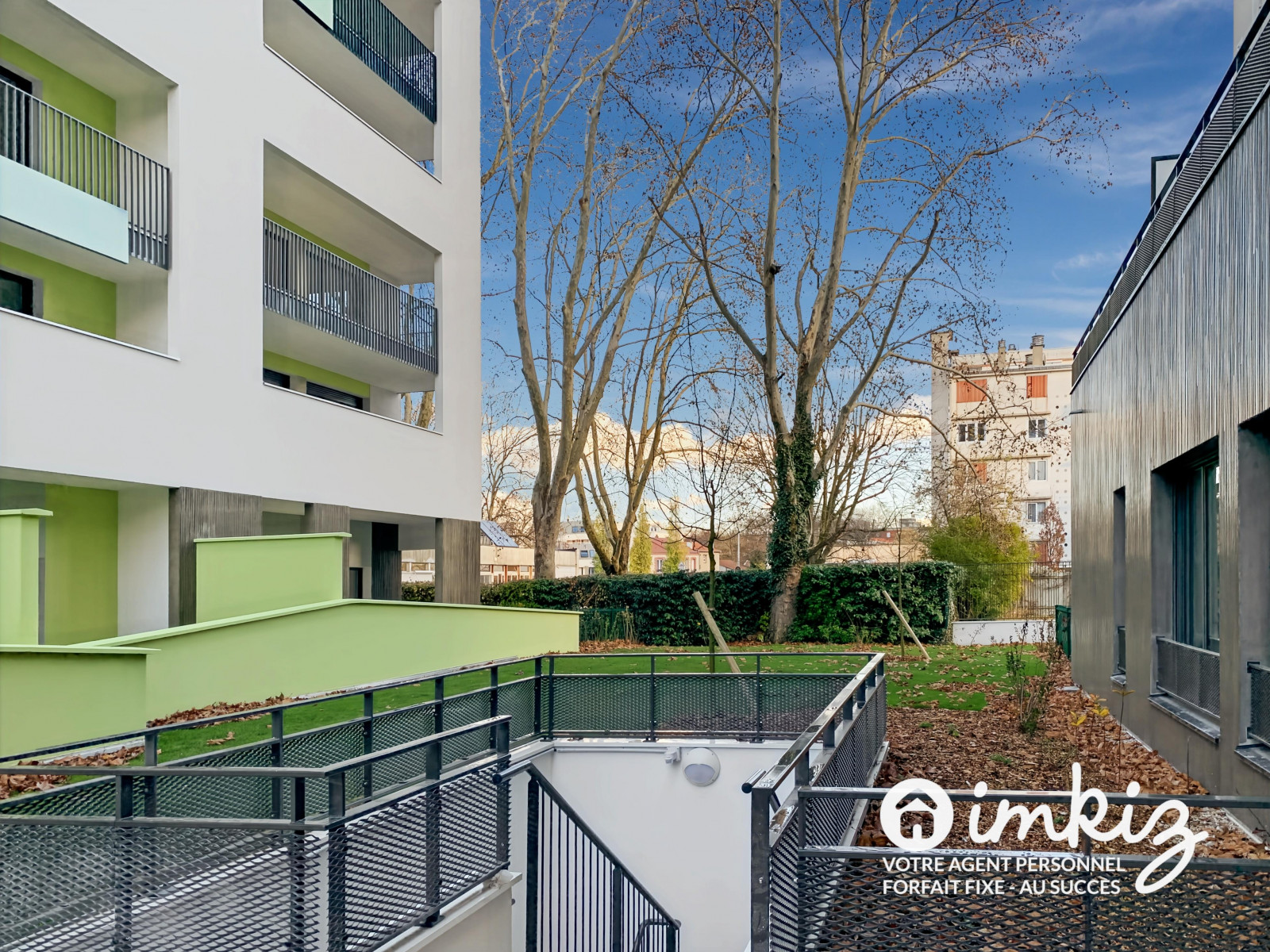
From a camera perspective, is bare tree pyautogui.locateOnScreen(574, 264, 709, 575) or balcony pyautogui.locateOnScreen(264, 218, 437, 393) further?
bare tree pyautogui.locateOnScreen(574, 264, 709, 575)

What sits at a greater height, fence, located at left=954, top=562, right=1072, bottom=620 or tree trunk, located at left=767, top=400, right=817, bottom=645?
tree trunk, located at left=767, top=400, right=817, bottom=645

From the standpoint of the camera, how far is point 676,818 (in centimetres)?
1317

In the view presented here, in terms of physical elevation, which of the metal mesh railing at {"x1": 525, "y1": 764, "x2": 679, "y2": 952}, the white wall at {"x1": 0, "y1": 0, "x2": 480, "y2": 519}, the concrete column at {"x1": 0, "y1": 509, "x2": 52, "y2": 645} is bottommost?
the metal mesh railing at {"x1": 525, "y1": 764, "x2": 679, "y2": 952}

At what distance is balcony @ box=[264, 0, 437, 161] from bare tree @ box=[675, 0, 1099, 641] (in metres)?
7.72

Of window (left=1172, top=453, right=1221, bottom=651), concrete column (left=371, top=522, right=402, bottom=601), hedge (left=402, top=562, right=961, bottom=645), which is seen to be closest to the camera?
window (left=1172, top=453, right=1221, bottom=651)

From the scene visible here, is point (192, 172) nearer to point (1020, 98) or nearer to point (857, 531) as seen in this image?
point (1020, 98)

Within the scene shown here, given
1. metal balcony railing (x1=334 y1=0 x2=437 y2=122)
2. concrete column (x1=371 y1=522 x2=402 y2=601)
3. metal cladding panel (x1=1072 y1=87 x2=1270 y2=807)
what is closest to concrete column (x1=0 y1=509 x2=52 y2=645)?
metal cladding panel (x1=1072 y1=87 x2=1270 y2=807)

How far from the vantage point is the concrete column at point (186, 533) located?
14.8m

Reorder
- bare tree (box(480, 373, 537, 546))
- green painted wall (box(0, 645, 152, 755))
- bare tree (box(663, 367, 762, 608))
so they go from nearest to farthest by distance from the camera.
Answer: green painted wall (box(0, 645, 152, 755)) → bare tree (box(663, 367, 762, 608)) → bare tree (box(480, 373, 537, 546))

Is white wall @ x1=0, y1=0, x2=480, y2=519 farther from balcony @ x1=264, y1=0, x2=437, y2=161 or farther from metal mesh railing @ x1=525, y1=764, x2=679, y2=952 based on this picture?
metal mesh railing @ x1=525, y1=764, x2=679, y2=952

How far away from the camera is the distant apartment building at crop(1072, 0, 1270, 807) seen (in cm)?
783

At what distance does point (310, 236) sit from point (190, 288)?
7651 millimetres

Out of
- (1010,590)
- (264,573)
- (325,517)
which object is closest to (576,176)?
(325,517)

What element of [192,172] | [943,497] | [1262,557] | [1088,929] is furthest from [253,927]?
[943,497]
